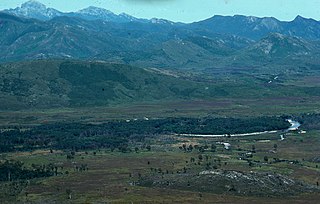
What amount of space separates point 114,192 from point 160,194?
43.2 ft

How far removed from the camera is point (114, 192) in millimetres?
181375

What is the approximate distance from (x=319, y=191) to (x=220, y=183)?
28.9 metres

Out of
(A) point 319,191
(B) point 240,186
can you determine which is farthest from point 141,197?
(A) point 319,191

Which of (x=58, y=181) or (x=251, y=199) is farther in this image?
(x=58, y=181)

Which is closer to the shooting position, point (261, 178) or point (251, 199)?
point (251, 199)

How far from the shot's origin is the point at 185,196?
177500 mm

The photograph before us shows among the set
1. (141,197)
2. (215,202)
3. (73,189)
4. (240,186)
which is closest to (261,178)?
(240,186)

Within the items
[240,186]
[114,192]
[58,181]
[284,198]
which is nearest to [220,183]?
[240,186]

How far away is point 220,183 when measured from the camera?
190 metres

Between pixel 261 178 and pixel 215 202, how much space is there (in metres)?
27.4

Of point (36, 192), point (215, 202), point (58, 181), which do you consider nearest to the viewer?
point (215, 202)

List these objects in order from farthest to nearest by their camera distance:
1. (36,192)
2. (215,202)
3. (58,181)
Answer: (58,181) → (36,192) → (215,202)

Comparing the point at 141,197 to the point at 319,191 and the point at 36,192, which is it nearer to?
the point at 36,192

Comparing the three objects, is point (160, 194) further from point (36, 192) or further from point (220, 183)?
point (36, 192)
